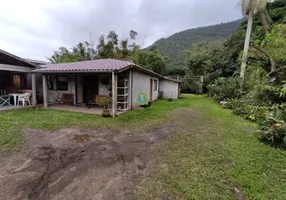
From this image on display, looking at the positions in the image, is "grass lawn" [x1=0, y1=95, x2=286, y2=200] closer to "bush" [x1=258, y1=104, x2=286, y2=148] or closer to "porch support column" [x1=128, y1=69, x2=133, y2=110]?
"bush" [x1=258, y1=104, x2=286, y2=148]

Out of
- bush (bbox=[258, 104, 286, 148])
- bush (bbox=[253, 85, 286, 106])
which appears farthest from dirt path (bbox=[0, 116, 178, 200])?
bush (bbox=[253, 85, 286, 106])

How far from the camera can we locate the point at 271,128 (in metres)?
4.32

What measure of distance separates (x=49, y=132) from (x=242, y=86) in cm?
1217

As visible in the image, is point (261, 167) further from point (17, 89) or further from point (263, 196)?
point (17, 89)

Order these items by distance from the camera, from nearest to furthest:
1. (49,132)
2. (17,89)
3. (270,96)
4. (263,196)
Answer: (263,196)
(49,132)
(270,96)
(17,89)

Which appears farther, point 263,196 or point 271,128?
point 271,128

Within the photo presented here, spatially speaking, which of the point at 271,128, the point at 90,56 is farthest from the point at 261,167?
the point at 90,56

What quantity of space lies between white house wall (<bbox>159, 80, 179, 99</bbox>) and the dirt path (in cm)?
1077

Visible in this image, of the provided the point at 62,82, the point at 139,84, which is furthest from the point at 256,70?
the point at 62,82

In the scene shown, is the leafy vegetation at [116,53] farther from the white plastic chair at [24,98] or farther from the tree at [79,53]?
the white plastic chair at [24,98]

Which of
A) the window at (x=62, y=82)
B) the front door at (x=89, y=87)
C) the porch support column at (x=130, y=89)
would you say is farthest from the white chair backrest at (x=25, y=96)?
the porch support column at (x=130, y=89)

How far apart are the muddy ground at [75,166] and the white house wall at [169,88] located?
35.5ft

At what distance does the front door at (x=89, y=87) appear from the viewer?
32.1 ft

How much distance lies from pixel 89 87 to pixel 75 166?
754 cm
